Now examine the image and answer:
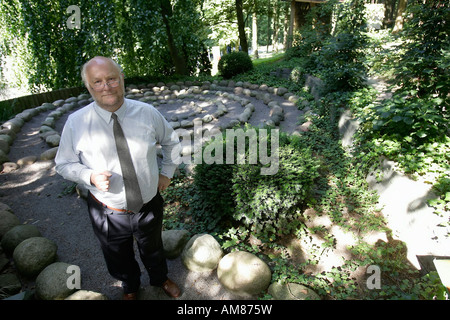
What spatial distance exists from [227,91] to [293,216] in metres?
6.62

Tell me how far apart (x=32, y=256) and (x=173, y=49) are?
9198mm

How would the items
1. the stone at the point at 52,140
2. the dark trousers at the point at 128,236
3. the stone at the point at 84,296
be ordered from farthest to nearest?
the stone at the point at 52,140 < the stone at the point at 84,296 < the dark trousers at the point at 128,236

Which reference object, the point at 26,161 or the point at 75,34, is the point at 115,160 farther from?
the point at 75,34

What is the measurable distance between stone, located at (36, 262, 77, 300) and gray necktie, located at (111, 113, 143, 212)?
992 mm

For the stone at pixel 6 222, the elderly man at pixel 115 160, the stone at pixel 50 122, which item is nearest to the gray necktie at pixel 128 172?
the elderly man at pixel 115 160

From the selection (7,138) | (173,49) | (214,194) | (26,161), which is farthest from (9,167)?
(173,49)

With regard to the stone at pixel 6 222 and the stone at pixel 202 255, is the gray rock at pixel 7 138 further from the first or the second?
the stone at pixel 202 255

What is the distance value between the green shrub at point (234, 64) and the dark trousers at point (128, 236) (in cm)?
859

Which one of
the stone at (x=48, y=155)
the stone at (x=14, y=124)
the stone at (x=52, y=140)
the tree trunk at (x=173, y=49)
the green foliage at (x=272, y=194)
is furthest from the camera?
the tree trunk at (x=173, y=49)

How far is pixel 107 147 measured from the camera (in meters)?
1.63

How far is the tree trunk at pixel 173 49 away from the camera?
29.2 feet

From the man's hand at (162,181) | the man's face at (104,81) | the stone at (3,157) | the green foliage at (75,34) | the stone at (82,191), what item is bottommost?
the stone at (82,191)

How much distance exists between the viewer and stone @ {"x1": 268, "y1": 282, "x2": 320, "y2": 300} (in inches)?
78.3

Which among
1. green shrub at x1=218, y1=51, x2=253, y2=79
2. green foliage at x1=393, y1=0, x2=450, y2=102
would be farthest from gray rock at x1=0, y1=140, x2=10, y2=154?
green shrub at x1=218, y1=51, x2=253, y2=79
